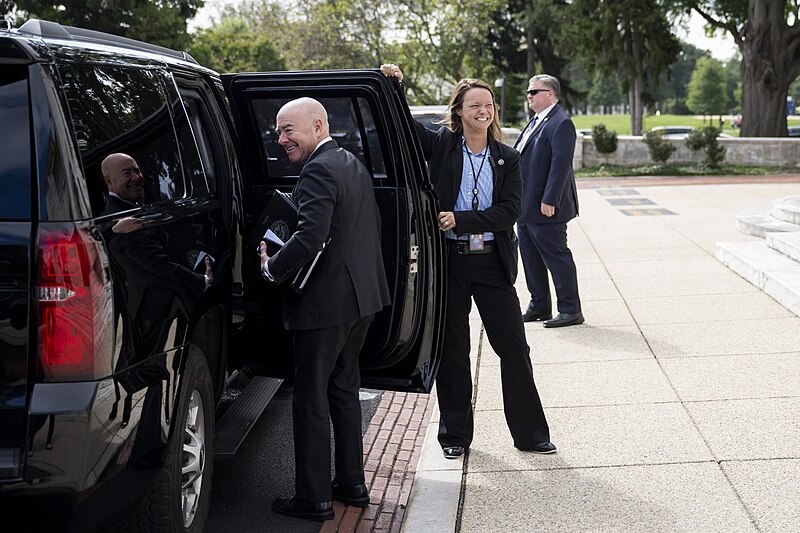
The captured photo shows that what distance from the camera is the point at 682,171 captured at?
26.0 metres

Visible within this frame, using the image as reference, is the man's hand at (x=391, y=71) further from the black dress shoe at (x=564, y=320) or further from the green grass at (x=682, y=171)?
the green grass at (x=682, y=171)

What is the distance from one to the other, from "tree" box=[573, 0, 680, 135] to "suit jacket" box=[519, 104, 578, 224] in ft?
93.1

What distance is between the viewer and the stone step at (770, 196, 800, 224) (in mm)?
12226

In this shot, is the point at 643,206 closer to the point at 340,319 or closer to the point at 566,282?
the point at 566,282

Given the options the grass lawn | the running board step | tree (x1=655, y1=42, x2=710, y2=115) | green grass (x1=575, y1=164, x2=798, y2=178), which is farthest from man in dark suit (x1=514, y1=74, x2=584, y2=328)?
tree (x1=655, y1=42, x2=710, y2=115)

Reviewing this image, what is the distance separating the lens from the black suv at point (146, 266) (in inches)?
116

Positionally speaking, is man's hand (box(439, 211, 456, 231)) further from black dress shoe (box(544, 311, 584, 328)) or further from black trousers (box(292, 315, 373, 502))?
black dress shoe (box(544, 311, 584, 328))

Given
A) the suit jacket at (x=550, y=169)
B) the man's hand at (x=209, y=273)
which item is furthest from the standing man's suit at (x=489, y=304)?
the suit jacket at (x=550, y=169)

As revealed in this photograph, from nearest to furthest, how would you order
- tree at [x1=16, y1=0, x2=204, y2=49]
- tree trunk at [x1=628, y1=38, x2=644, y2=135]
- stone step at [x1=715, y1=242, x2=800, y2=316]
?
stone step at [x1=715, y1=242, x2=800, y2=316] < tree at [x1=16, y1=0, x2=204, y2=49] < tree trunk at [x1=628, y1=38, x2=644, y2=135]

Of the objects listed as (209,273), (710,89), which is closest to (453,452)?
(209,273)

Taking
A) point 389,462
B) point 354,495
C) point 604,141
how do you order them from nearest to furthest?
point 354,495, point 389,462, point 604,141

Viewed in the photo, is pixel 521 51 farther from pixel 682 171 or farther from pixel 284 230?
pixel 284 230

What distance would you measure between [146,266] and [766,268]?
→ 7099mm

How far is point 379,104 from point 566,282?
3880mm
